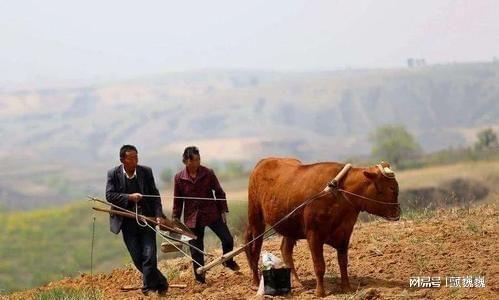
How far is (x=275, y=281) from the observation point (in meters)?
9.46

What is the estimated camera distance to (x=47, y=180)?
158500 millimetres

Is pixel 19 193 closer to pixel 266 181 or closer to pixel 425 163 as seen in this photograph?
pixel 425 163

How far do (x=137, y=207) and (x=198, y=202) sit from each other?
0.81 m

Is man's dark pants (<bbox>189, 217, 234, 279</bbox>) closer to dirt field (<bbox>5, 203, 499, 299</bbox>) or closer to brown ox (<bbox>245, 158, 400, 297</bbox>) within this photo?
dirt field (<bbox>5, 203, 499, 299</bbox>)

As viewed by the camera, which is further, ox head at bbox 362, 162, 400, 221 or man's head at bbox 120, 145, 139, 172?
man's head at bbox 120, 145, 139, 172

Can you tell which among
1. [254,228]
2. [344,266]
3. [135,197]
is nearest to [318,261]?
[344,266]

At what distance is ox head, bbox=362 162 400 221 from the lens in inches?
367

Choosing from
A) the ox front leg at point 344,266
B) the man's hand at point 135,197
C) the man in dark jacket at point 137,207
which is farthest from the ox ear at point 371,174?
the man's hand at point 135,197

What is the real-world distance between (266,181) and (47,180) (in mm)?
153110

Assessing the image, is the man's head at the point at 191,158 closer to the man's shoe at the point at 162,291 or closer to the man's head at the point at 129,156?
the man's head at the point at 129,156

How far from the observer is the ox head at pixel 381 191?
9328 mm

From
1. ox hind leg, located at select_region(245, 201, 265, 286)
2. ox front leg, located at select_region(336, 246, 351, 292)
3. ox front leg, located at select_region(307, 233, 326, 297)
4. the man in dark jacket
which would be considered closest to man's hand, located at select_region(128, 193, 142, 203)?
the man in dark jacket

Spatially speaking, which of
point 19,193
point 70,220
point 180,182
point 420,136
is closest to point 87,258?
point 70,220

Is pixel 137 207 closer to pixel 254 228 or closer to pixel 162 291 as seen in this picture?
pixel 162 291
